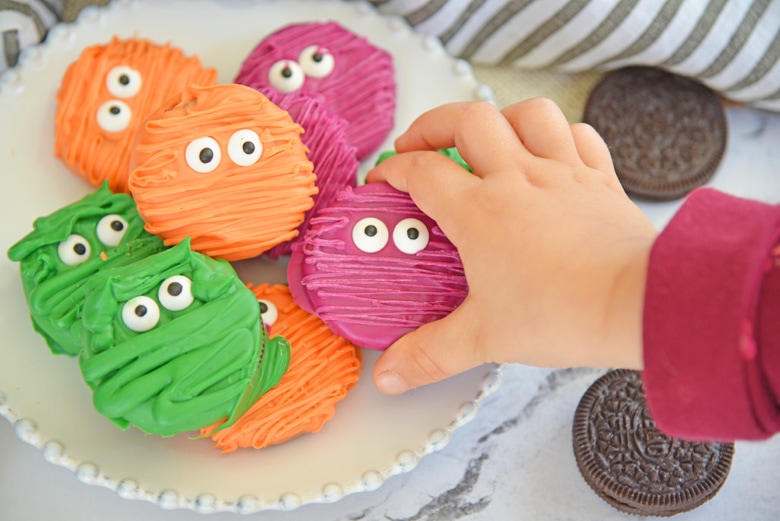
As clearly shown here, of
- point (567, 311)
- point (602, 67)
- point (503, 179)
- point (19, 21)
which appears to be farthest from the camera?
point (602, 67)

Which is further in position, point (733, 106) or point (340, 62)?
point (733, 106)

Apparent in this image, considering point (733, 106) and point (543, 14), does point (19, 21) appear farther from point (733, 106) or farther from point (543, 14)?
point (733, 106)

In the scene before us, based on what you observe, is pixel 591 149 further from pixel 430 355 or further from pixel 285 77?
pixel 285 77

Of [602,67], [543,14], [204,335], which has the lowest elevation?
[204,335]

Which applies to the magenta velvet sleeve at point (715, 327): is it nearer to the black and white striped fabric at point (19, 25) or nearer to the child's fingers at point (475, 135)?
the child's fingers at point (475, 135)

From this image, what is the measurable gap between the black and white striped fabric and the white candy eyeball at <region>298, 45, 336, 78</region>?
450 millimetres

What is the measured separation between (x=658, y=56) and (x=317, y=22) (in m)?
0.57

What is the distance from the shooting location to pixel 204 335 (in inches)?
35.9

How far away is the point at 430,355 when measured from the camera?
37.2 inches

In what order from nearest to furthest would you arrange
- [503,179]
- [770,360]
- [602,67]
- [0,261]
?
[770,360], [503,179], [0,261], [602,67]

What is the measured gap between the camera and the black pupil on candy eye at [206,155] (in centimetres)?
100

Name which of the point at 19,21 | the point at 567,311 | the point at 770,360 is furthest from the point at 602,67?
the point at 19,21

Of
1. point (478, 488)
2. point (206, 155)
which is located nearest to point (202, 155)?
point (206, 155)

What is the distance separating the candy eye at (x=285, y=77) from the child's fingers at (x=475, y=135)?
0.21 m
